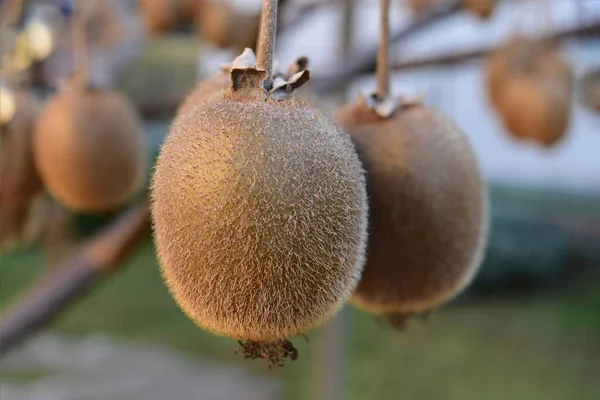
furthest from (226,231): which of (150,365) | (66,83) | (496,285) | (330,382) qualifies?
(496,285)

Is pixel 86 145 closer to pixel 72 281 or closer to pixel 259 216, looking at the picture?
pixel 72 281

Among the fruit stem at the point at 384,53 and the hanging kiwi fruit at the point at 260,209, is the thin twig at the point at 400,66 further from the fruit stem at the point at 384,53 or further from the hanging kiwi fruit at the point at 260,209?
the hanging kiwi fruit at the point at 260,209

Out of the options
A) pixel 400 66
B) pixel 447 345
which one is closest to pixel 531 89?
pixel 400 66

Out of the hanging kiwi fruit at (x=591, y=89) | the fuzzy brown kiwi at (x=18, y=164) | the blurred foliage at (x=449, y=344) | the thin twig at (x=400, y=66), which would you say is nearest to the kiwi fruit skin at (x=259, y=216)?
the fuzzy brown kiwi at (x=18, y=164)

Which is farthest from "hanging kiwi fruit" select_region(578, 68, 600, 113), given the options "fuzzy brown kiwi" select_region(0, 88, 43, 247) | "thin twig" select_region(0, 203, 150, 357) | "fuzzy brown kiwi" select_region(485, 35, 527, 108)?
"fuzzy brown kiwi" select_region(0, 88, 43, 247)

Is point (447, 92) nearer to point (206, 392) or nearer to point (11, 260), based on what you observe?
point (206, 392)
